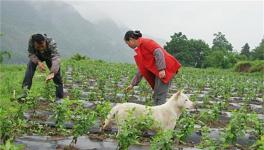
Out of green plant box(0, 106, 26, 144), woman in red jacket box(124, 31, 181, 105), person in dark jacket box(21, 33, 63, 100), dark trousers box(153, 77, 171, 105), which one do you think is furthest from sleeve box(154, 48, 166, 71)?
green plant box(0, 106, 26, 144)

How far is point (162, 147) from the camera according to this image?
4199mm

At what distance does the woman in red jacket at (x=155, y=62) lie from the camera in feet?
21.1

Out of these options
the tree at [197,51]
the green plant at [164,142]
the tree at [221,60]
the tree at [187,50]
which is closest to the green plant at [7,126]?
the green plant at [164,142]

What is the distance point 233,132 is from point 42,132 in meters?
2.51

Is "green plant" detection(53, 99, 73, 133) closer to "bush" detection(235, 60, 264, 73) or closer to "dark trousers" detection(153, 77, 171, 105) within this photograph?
"dark trousers" detection(153, 77, 171, 105)

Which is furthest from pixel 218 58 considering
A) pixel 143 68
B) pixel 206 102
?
pixel 143 68

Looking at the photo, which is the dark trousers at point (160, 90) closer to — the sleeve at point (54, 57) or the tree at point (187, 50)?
the sleeve at point (54, 57)

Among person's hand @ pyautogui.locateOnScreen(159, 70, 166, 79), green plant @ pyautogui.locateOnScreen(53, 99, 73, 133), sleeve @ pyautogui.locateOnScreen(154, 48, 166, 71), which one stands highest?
sleeve @ pyautogui.locateOnScreen(154, 48, 166, 71)

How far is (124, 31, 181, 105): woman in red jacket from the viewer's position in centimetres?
642

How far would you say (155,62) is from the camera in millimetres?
6559

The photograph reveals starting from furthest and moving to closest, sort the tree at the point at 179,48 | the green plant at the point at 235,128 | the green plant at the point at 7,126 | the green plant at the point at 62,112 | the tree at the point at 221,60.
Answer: the tree at the point at 179,48 → the tree at the point at 221,60 → the green plant at the point at 62,112 → the green plant at the point at 235,128 → the green plant at the point at 7,126

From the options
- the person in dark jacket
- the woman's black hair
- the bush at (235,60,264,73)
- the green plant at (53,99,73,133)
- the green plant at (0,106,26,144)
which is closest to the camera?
the green plant at (0,106,26,144)

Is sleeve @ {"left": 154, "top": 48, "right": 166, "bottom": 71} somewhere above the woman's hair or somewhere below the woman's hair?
below

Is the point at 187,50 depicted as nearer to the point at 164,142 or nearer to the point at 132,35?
the point at 132,35
